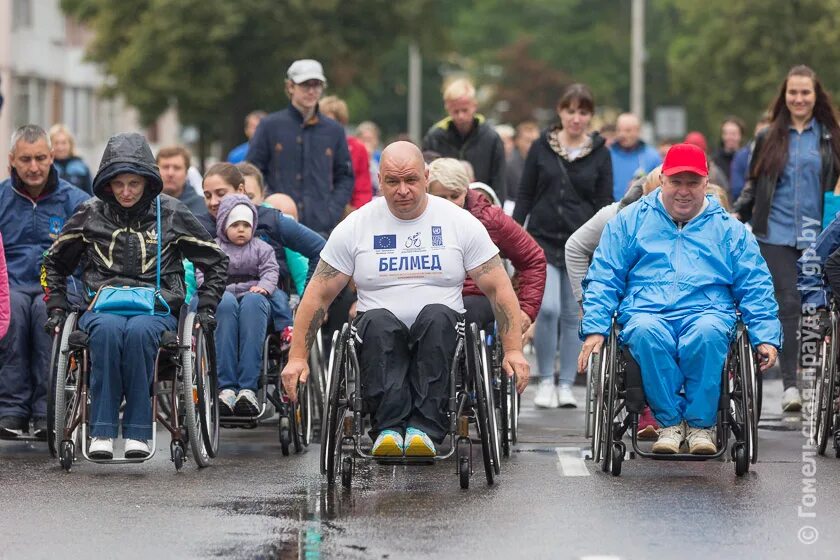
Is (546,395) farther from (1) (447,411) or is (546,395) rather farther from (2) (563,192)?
(1) (447,411)

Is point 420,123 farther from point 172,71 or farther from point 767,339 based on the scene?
point 767,339

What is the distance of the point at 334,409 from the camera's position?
9.11 meters

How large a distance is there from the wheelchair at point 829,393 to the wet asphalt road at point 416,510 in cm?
20

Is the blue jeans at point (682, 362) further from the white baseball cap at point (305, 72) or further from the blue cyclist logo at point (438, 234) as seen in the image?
the white baseball cap at point (305, 72)

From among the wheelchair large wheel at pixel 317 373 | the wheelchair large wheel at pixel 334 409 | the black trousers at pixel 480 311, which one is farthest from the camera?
the wheelchair large wheel at pixel 317 373

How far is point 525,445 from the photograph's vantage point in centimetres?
1151

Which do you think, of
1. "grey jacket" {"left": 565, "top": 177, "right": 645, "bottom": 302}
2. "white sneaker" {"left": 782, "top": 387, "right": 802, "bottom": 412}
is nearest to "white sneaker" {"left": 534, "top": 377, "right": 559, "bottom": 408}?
"white sneaker" {"left": 782, "top": 387, "right": 802, "bottom": 412}

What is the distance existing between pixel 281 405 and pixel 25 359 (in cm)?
151

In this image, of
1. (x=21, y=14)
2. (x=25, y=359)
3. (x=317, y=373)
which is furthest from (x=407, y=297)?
(x=21, y=14)

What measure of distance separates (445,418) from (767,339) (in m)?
1.54

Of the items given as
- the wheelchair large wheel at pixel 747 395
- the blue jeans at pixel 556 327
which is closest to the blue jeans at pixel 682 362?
the wheelchair large wheel at pixel 747 395

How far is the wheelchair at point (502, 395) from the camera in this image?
10781mm

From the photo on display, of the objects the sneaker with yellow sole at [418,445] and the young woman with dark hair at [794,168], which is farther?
the young woman with dark hair at [794,168]

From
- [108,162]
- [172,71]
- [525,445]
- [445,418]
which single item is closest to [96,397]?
[108,162]
